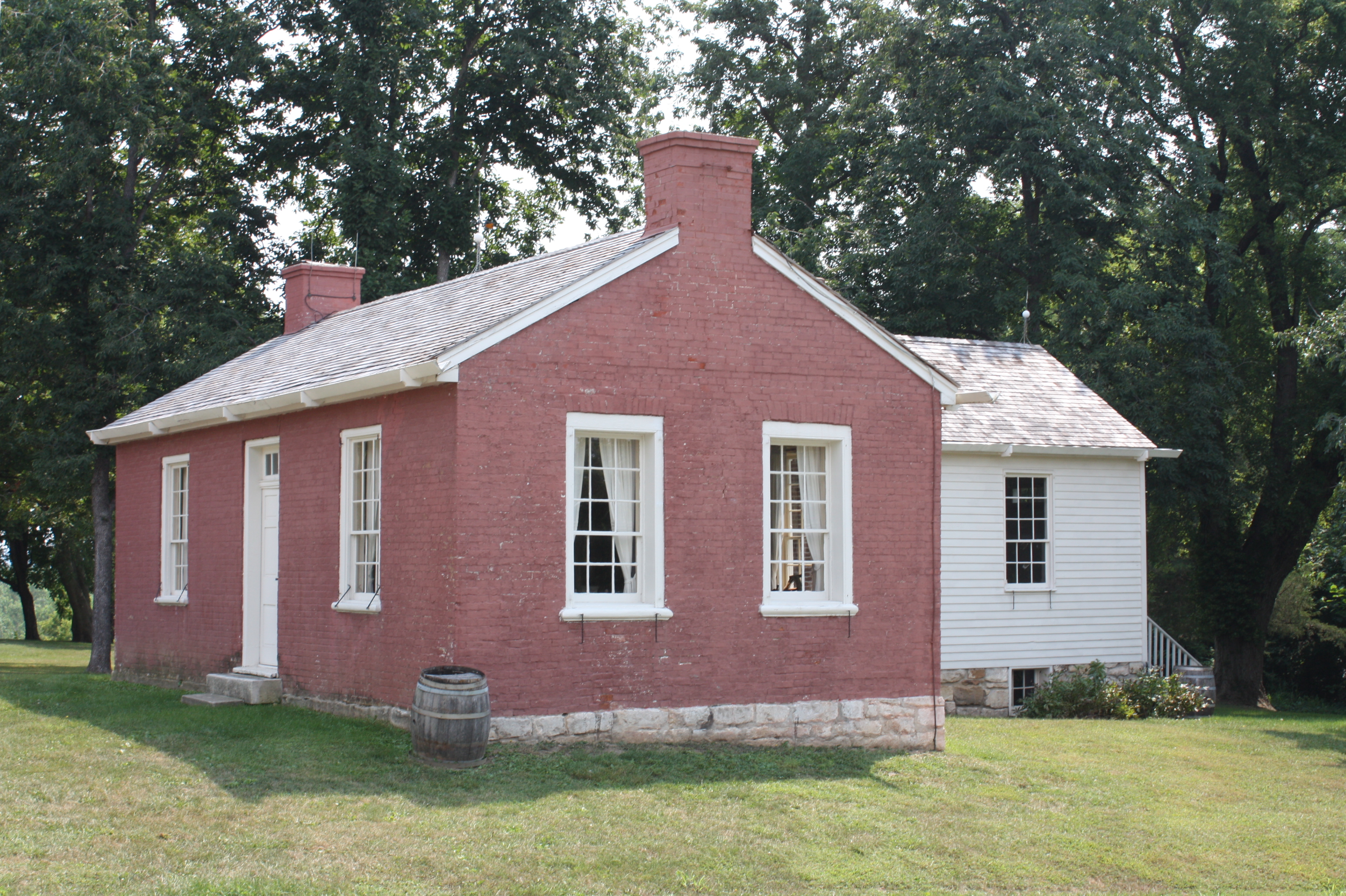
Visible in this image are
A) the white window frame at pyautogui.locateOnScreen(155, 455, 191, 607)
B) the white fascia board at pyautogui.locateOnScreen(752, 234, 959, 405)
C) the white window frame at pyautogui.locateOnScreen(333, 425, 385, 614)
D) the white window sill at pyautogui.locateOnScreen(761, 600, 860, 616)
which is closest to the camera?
the white window sill at pyautogui.locateOnScreen(761, 600, 860, 616)

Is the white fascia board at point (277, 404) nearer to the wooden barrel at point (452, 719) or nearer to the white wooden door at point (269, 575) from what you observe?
the white wooden door at point (269, 575)

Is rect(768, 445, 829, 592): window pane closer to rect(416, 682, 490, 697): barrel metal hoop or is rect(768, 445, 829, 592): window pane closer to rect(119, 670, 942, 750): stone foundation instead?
rect(119, 670, 942, 750): stone foundation

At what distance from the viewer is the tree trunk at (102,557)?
1011 inches

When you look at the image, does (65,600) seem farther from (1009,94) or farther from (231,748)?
(231,748)

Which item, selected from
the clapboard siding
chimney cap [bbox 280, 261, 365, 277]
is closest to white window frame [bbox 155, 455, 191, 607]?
chimney cap [bbox 280, 261, 365, 277]

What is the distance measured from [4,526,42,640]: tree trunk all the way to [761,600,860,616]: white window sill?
31.3 meters

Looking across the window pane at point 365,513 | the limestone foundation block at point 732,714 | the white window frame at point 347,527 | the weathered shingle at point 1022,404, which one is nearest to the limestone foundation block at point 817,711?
the limestone foundation block at point 732,714

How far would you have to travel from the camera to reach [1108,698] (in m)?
20.5

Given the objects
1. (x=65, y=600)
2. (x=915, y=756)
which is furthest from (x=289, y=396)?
(x=65, y=600)

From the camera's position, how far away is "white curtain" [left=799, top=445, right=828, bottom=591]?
48.3 feet

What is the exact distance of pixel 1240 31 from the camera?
93.0ft

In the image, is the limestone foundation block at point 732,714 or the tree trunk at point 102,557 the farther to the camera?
the tree trunk at point 102,557

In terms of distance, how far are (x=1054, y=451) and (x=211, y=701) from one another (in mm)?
12387

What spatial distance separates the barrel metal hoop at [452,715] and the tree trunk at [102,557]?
16.2 metres
